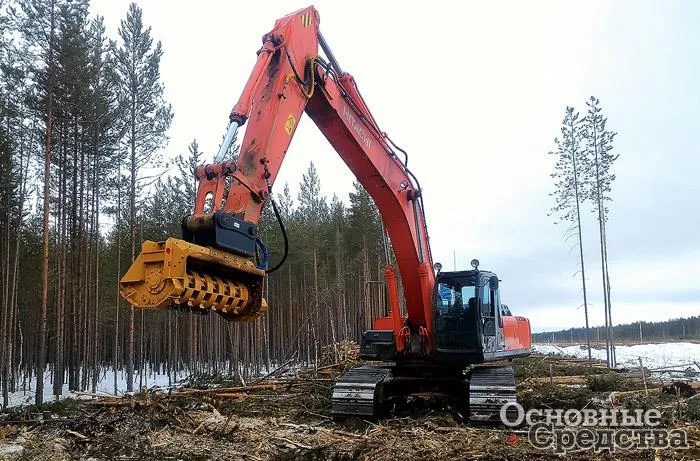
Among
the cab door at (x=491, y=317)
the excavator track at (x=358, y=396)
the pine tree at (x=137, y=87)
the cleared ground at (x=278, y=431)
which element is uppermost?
the pine tree at (x=137, y=87)

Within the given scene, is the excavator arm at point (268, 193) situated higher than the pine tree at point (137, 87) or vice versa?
the pine tree at point (137, 87)

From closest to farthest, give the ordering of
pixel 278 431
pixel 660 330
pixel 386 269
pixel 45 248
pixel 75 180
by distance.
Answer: pixel 278 431, pixel 386 269, pixel 45 248, pixel 75 180, pixel 660 330

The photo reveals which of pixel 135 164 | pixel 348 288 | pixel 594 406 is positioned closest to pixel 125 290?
pixel 594 406

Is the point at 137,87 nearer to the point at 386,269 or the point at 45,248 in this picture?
the point at 45,248

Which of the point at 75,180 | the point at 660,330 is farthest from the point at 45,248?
the point at 660,330

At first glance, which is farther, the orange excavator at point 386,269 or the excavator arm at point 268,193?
the orange excavator at point 386,269

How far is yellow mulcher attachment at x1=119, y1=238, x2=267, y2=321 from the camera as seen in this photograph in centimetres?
473

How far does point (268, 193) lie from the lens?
6.34m

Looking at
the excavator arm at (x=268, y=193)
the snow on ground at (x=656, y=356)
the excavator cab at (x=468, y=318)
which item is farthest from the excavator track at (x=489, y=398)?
the snow on ground at (x=656, y=356)

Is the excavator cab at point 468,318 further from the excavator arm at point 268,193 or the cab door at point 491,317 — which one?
the excavator arm at point 268,193

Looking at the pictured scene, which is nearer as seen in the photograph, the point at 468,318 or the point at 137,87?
the point at 468,318

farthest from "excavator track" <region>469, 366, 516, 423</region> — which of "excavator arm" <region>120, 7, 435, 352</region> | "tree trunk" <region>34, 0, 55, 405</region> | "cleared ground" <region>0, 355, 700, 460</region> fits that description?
"tree trunk" <region>34, 0, 55, 405</region>

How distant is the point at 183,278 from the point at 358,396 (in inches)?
213

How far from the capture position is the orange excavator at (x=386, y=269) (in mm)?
5141
